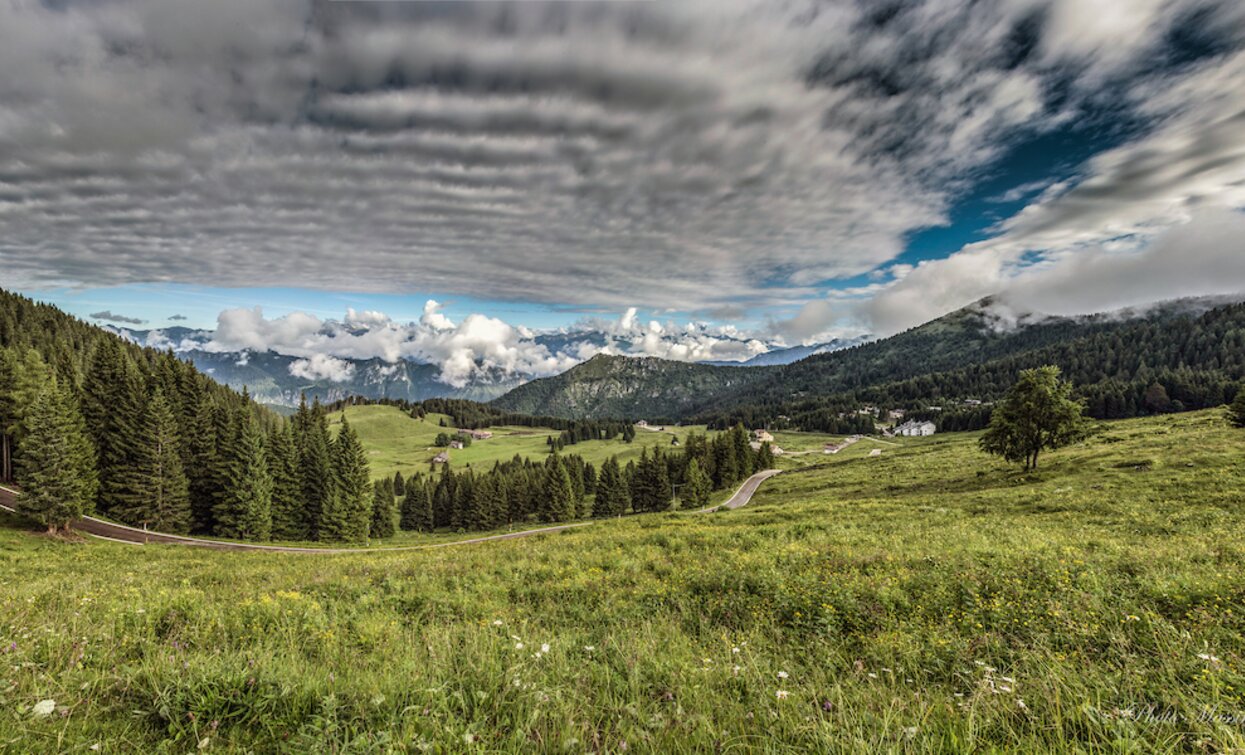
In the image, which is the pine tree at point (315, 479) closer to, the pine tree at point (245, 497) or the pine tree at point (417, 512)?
the pine tree at point (245, 497)

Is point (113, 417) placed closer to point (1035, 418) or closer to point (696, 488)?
point (696, 488)

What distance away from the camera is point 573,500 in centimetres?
9694

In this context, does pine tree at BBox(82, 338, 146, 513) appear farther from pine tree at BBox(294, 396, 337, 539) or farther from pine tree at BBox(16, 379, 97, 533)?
Answer: pine tree at BBox(294, 396, 337, 539)

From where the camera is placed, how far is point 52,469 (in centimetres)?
3659

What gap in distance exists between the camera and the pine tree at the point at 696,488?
83.2 metres

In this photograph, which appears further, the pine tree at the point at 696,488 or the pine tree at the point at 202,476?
the pine tree at the point at 696,488

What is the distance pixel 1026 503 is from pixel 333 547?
61.4m

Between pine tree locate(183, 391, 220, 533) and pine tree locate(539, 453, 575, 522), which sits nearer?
pine tree locate(183, 391, 220, 533)

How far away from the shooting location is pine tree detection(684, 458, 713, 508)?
8325cm

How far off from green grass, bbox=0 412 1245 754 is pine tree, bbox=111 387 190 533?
4782cm

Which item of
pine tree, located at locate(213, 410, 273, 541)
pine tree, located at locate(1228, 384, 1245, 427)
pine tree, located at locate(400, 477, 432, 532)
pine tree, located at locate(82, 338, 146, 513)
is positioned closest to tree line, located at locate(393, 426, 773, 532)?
pine tree, located at locate(400, 477, 432, 532)

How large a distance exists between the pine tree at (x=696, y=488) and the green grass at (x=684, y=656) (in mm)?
70561

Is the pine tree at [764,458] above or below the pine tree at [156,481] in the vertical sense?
below

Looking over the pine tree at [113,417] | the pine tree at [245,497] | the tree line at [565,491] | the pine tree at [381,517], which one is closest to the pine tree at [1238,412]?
the tree line at [565,491]
